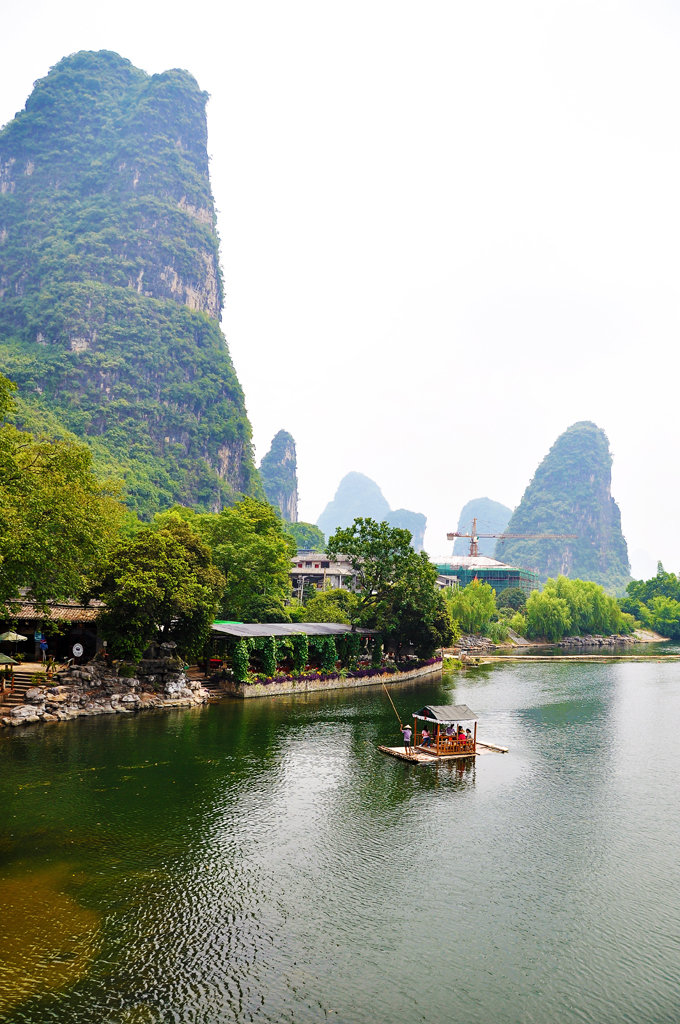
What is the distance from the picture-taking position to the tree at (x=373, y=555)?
5697cm

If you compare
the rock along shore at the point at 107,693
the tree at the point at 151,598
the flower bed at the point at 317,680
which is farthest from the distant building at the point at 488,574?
the rock along shore at the point at 107,693

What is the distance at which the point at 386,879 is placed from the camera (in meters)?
18.2

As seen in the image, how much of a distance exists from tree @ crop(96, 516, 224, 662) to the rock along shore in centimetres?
161

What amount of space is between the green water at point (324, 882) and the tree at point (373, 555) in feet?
82.0

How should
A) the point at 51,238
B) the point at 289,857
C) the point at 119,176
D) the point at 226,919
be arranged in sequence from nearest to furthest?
the point at 226,919, the point at 289,857, the point at 51,238, the point at 119,176

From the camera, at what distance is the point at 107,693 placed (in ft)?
122

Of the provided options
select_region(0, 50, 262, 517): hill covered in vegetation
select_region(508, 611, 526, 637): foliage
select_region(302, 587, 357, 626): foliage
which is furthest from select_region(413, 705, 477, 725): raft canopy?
select_region(0, 50, 262, 517): hill covered in vegetation

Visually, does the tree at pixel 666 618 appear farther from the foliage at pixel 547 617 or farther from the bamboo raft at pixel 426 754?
the bamboo raft at pixel 426 754

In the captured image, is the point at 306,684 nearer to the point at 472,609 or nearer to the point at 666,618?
the point at 472,609

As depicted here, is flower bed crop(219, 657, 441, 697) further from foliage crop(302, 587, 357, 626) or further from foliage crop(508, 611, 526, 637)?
foliage crop(508, 611, 526, 637)

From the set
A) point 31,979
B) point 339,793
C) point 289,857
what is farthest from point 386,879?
point 31,979

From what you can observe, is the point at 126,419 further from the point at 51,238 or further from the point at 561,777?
the point at 561,777

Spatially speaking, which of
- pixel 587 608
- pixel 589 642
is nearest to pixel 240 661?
pixel 589 642

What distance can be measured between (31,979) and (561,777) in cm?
2280
